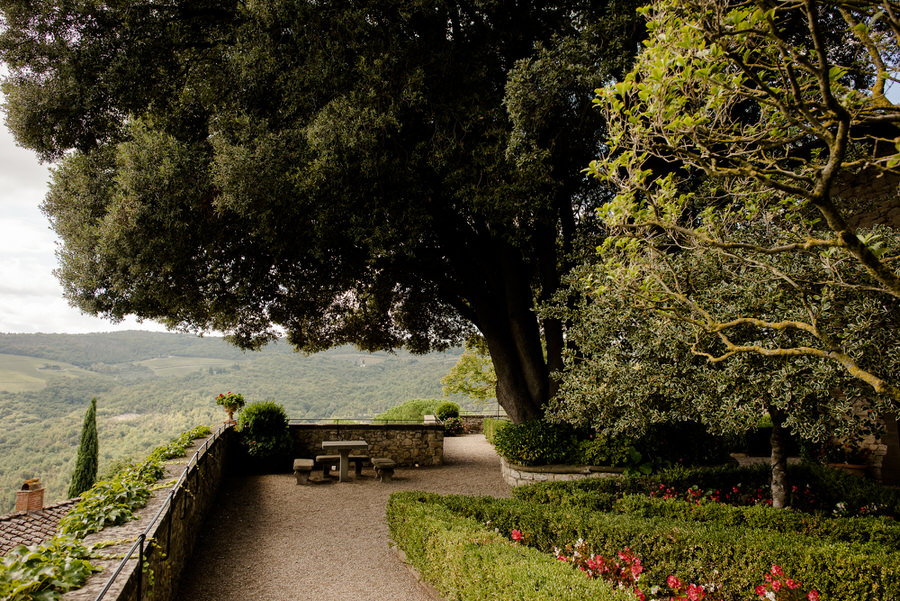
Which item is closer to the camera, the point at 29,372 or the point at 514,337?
the point at 514,337

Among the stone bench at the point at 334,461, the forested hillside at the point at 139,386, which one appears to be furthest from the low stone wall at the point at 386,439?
the forested hillside at the point at 139,386

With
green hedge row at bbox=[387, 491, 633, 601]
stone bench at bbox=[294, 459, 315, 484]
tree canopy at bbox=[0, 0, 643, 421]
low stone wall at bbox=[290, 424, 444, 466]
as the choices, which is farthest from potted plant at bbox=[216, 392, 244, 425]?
green hedge row at bbox=[387, 491, 633, 601]

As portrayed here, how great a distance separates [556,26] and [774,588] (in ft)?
30.0

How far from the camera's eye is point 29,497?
519 inches

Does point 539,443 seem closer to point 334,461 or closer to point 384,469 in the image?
point 384,469

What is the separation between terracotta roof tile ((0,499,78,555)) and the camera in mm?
10094

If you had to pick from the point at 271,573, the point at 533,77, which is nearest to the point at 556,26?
the point at 533,77

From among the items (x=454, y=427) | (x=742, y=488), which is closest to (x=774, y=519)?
→ (x=742, y=488)

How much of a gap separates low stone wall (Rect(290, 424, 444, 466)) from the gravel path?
4.78 ft

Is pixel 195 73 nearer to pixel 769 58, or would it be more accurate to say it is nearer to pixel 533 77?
pixel 533 77

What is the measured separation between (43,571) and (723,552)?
5106mm

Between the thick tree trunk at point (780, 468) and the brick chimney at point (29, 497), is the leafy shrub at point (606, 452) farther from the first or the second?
the brick chimney at point (29, 497)

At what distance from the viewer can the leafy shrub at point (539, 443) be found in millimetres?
9773

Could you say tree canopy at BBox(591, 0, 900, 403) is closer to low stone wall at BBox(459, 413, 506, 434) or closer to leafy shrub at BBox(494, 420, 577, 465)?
leafy shrub at BBox(494, 420, 577, 465)
